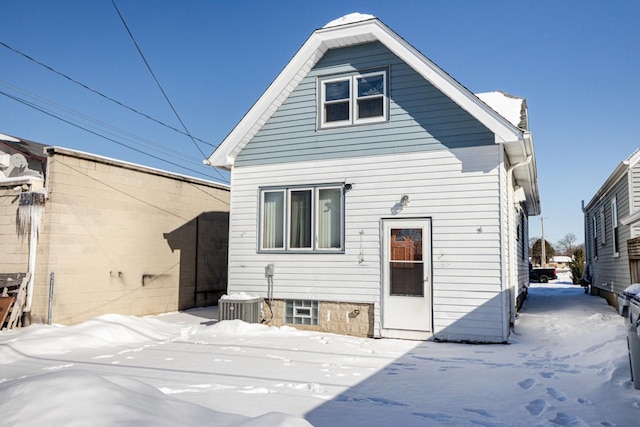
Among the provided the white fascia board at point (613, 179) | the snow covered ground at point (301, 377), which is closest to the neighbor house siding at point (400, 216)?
the snow covered ground at point (301, 377)

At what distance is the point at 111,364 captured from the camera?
252 inches

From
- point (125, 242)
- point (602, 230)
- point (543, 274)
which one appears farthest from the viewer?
point (543, 274)

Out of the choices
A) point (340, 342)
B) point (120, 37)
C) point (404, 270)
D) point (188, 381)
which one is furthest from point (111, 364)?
point (120, 37)

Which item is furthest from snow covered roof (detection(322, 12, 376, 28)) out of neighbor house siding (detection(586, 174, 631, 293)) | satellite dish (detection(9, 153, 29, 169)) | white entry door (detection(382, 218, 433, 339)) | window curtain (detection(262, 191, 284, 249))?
satellite dish (detection(9, 153, 29, 169))

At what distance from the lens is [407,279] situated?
8.75 m

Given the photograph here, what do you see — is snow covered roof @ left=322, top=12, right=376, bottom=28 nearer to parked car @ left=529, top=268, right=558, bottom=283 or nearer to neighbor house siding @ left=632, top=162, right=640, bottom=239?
neighbor house siding @ left=632, top=162, right=640, bottom=239

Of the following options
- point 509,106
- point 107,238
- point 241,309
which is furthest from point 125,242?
point 509,106

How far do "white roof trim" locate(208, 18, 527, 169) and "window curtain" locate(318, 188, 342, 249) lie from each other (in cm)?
223

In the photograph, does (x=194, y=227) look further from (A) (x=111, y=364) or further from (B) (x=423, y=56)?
(B) (x=423, y=56)

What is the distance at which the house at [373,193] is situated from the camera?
8219mm

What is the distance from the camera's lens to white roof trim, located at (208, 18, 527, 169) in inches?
318

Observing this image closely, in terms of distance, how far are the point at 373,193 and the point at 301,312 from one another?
294 cm

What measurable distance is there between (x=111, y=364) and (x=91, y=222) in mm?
4896

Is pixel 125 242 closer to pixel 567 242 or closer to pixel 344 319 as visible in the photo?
pixel 344 319
